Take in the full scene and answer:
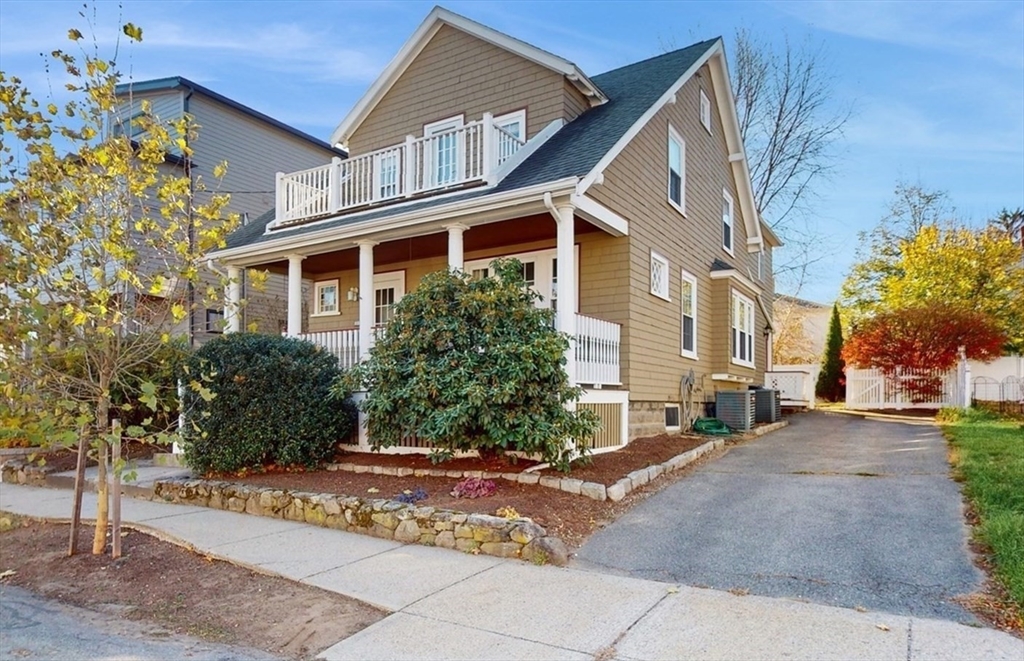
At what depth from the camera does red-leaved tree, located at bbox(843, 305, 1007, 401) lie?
16031mm

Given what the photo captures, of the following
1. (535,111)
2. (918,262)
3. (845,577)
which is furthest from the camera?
(918,262)

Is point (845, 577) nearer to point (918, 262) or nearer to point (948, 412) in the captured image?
point (948, 412)

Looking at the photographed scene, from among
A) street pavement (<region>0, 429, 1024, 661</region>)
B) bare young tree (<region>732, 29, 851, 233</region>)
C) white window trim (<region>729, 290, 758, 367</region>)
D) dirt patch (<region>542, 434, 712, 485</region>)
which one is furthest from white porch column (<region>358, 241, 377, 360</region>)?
bare young tree (<region>732, 29, 851, 233</region>)

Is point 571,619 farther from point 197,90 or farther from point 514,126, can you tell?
point 197,90

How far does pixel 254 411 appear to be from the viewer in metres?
9.02

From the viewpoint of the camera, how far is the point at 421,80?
13.3 metres

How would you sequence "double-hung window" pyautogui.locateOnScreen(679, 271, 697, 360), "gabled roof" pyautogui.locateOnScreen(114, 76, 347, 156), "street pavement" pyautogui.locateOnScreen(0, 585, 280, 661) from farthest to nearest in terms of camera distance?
"gabled roof" pyautogui.locateOnScreen(114, 76, 347, 156) → "double-hung window" pyautogui.locateOnScreen(679, 271, 697, 360) → "street pavement" pyautogui.locateOnScreen(0, 585, 280, 661)

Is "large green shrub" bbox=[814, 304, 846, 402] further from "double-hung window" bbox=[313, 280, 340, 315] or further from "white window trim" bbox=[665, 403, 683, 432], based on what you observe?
"double-hung window" bbox=[313, 280, 340, 315]

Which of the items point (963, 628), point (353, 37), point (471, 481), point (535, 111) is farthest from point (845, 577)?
point (353, 37)

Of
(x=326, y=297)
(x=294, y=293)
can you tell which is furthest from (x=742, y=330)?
(x=294, y=293)

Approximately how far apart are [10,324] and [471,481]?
4.61 meters

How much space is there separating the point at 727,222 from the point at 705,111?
3.00m

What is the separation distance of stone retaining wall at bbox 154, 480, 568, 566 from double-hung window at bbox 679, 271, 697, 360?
24.1 feet

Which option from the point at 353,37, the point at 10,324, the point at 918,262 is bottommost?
the point at 10,324
